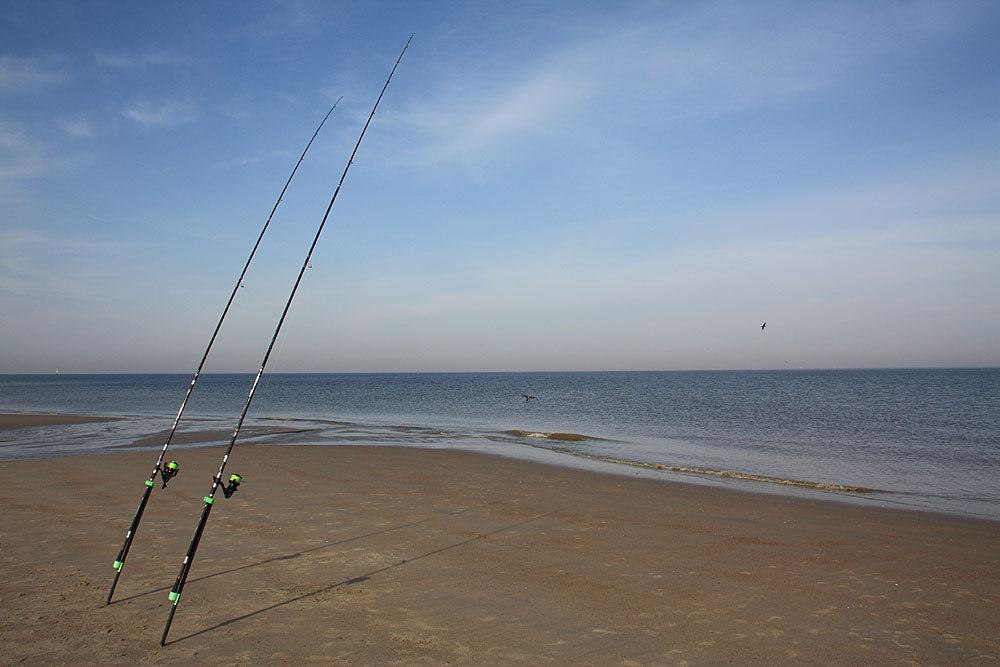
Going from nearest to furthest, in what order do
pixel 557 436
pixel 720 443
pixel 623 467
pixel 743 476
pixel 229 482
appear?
pixel 229 482 < pixel 743 476 < pixel 623 467 < pixel 720 443 < pixel 557 436

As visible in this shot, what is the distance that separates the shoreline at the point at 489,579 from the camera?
470 cm

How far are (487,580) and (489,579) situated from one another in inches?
1.6

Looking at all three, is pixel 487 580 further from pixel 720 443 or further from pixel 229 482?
pixel 720 443

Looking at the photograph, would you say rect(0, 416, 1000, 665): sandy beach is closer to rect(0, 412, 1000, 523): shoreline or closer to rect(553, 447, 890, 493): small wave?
rect(0, 412, 1000, 523): shoreline

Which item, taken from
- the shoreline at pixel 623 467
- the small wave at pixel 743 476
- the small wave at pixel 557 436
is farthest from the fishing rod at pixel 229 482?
the small wave at pixel 557 436

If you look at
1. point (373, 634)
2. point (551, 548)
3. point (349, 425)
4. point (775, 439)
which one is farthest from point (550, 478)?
point (349, 425)

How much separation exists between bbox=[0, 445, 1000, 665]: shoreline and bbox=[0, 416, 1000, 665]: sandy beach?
0.09 ft

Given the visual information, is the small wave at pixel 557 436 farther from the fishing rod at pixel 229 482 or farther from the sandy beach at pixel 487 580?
the fishing rod at pixel 229 482

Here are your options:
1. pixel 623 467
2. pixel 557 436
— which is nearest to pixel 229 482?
pixel 623 467

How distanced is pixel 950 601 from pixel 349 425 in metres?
25.0

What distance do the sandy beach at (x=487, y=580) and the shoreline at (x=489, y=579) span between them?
3cm

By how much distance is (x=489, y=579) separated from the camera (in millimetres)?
6285

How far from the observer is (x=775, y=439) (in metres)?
23.5

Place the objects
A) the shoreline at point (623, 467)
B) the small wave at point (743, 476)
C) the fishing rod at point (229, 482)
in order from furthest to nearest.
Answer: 1. the small wave at point (743, 476)
2. the shoreline at point (623, 467)
3. the fishing rod at point (229, 482)
